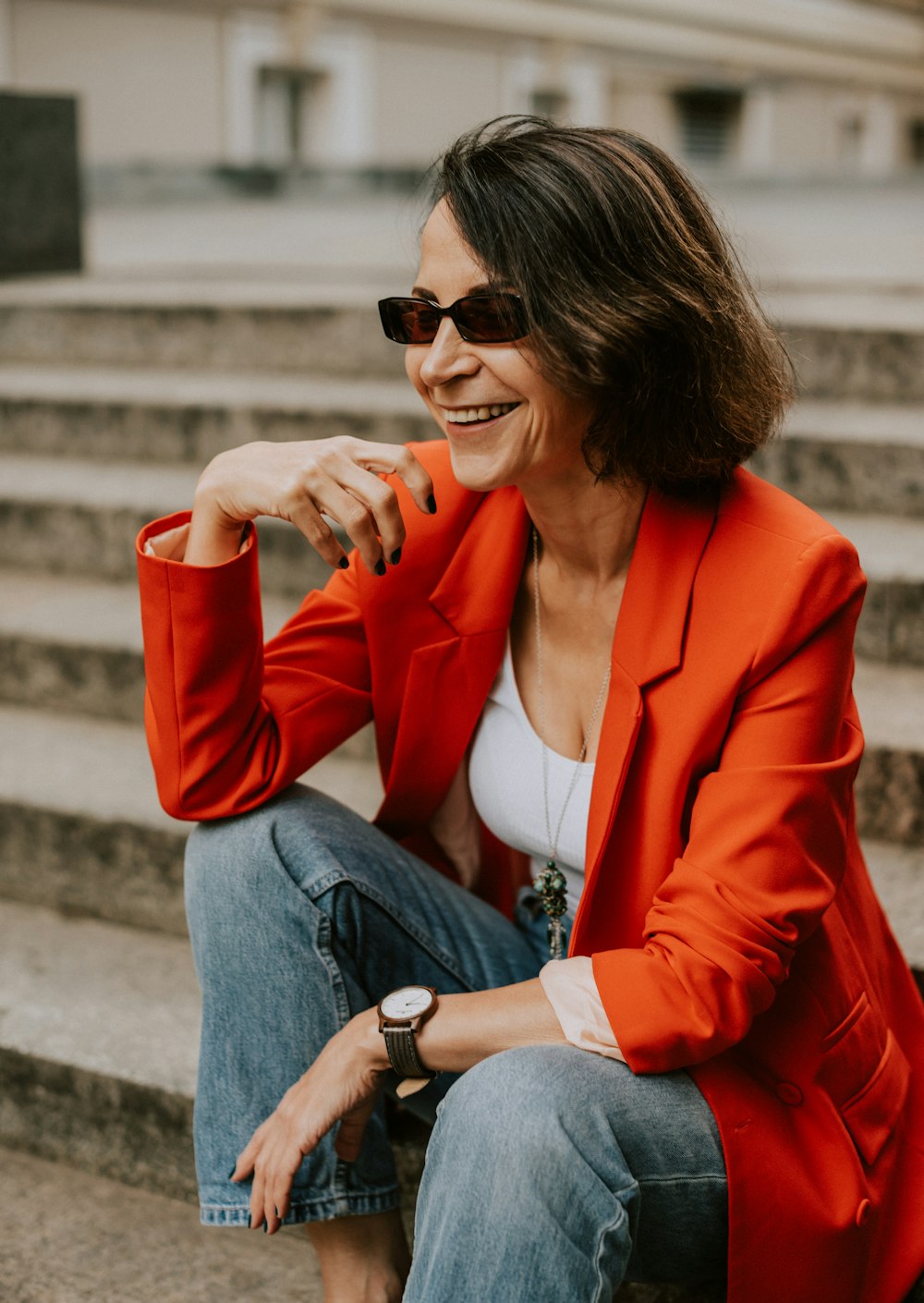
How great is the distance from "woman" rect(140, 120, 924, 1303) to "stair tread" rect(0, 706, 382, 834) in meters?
0.70

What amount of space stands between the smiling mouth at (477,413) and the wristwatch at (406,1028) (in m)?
0.63

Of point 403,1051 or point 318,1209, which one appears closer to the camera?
point 403,1051

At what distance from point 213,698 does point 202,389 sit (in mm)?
2008

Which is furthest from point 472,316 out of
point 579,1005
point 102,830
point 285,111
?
point 285,111

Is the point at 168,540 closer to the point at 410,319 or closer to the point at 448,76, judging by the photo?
the point at 410,319

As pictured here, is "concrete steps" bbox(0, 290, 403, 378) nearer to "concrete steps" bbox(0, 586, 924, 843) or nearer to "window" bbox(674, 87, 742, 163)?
"concrete steps" bbox(0, 586, 924, 843)

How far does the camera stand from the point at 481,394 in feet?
5.14

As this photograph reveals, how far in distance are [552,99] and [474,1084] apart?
60.9ft

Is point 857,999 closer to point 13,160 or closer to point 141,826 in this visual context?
point 141,826

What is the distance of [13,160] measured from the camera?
432 cm

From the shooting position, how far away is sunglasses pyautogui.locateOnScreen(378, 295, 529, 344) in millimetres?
1506

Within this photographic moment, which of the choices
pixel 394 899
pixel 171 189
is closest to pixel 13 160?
pixel 394 899

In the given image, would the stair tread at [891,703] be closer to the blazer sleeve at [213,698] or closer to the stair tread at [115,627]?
the stair tread at [115,627]

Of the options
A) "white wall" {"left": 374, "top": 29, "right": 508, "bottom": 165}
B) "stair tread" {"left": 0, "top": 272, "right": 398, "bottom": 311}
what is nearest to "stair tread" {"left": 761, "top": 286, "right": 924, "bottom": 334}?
A: "stair tread" {"left": 0, "top": 272, "right": 398, "bottom": 311}
